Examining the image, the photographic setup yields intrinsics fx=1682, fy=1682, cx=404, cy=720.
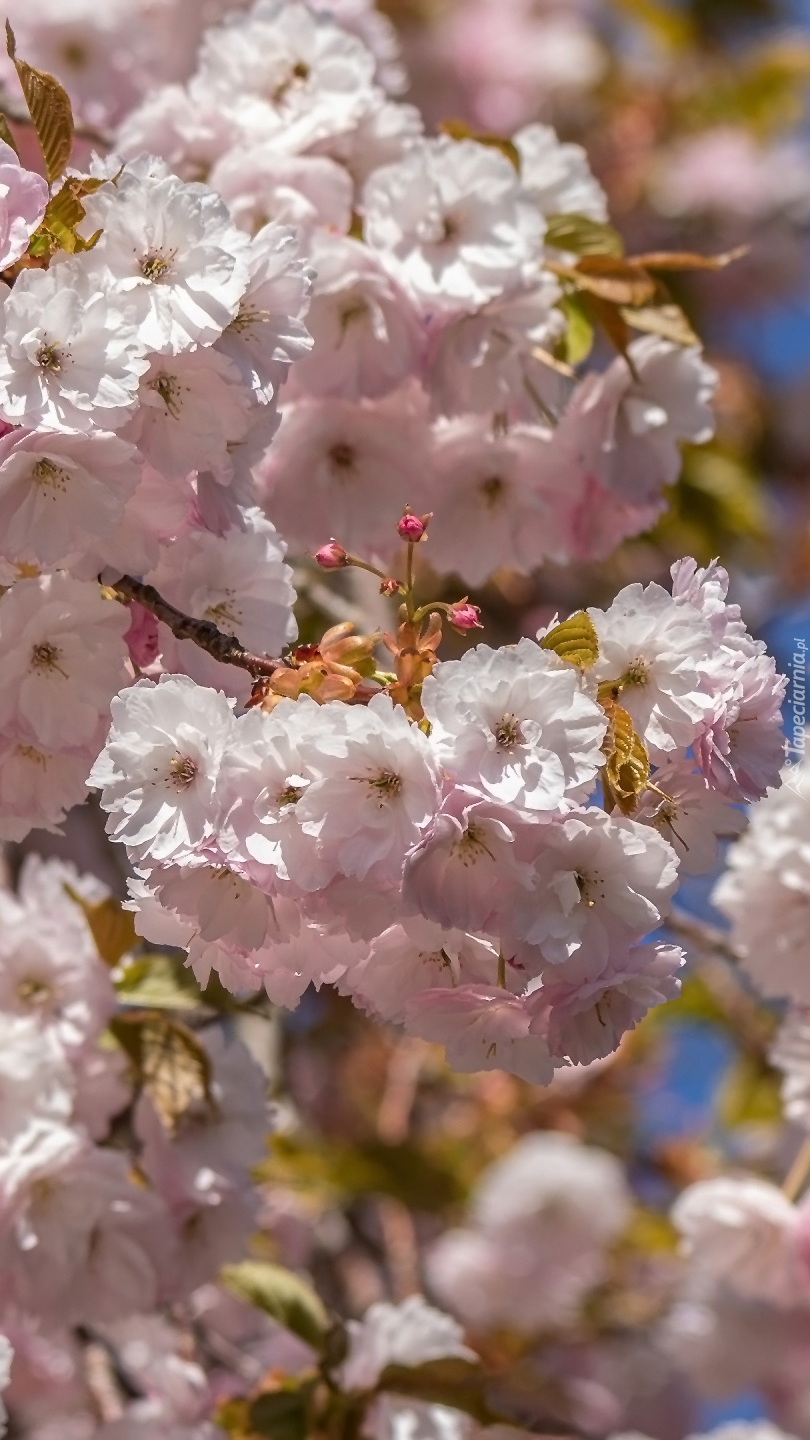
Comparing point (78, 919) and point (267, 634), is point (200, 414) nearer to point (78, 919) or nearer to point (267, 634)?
point (267, 634)

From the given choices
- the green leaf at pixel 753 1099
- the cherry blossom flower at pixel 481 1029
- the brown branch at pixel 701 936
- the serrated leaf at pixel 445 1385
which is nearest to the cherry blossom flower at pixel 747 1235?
the brown branch at pixel 701 936

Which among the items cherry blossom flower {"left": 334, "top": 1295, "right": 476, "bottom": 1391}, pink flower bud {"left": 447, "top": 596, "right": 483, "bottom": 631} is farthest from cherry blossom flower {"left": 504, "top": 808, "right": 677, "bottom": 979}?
cherry blossom flower {"left": 334, "top": 1295, "right": 476, "bottom": 1391}

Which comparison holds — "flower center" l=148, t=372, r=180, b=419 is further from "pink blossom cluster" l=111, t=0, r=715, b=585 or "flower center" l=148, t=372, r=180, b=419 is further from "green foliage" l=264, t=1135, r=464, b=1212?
"green foliage" l=264, t=1135, r=464, b=1212

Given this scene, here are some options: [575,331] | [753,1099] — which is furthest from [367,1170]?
[575,331]

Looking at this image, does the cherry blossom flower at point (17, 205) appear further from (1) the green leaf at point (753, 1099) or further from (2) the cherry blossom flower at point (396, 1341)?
(1) the green leaf at point (753, 1099)

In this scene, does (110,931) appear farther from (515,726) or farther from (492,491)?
(515,726)
